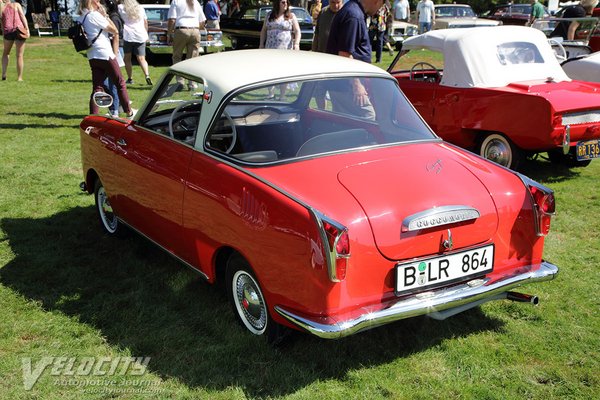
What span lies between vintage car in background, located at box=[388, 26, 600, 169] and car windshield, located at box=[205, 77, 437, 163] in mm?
2503

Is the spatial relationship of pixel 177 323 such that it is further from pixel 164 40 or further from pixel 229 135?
pixel 164 40

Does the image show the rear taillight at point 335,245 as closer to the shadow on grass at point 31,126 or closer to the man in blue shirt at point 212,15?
the shadow on grass at point 31,126

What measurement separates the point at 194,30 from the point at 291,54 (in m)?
7.51

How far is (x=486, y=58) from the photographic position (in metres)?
7.21

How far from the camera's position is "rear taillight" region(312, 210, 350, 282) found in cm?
312

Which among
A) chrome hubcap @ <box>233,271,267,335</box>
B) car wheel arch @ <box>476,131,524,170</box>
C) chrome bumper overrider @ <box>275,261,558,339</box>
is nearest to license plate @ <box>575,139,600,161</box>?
car wheel arch @ <box>476,131,524,170</box>

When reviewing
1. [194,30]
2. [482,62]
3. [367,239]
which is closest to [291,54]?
[367,239]

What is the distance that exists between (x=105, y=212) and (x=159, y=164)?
1386mm

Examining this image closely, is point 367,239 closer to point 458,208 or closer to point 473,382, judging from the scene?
point 458,208

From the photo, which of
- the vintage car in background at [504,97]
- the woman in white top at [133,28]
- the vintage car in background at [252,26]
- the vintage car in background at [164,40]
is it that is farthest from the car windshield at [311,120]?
the vintage car in background at [252,26]

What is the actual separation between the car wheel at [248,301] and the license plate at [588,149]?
4.24 m

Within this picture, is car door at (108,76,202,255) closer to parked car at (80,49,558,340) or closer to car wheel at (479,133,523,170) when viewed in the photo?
parked car at (80,49,558,340)
